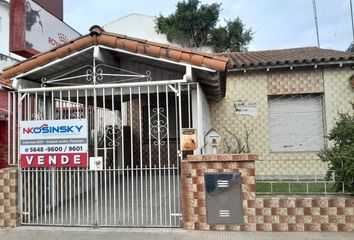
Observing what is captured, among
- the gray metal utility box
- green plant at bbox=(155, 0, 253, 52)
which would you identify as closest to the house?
the gray metal utility box

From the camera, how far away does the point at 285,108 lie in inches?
416

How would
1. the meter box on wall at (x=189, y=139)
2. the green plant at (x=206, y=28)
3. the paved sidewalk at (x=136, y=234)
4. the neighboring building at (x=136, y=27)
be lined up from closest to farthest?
the paved sidewalk at (x=136, y=234)
the meter box on wall at (x=189, y=139)
the neighboring building at (x=136, y=27)
the green plant at (x=206, y=28)

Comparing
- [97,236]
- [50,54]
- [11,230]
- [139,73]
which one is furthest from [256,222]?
[50,54]

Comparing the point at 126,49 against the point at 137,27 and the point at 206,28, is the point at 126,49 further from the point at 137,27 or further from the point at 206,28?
the point at 206,28

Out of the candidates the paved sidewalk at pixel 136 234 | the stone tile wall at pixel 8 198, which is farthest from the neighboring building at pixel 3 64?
the paved sidewalk at pixel 136 234

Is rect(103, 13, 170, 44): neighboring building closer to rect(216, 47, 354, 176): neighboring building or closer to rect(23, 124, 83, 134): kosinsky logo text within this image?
rect(216, 47, 354, 176): neighboring building

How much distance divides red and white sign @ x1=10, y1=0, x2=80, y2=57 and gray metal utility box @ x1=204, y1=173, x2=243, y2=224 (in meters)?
4.65

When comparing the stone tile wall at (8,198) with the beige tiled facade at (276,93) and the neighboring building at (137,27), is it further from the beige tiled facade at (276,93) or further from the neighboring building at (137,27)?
the neighboring building at (137,27)

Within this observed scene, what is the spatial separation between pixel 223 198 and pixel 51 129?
3.30 meters

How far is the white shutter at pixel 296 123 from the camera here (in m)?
10.4

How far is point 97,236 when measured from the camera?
5.50 meters

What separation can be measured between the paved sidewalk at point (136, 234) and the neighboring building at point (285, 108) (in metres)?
5.11

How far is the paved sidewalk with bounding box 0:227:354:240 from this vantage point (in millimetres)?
5262

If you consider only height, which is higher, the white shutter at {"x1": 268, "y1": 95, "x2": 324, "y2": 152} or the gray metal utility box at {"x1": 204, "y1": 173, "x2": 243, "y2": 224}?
the white shutter at {"x1": 268, "y1": 95, "x2": 324, "y2": 152}
